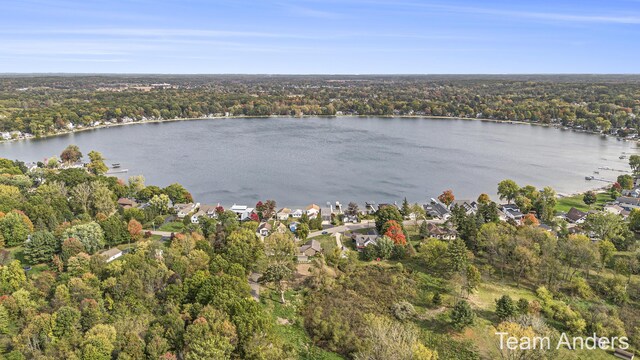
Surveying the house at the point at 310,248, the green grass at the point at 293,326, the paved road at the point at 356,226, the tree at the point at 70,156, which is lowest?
the green grass at the point at 293,326

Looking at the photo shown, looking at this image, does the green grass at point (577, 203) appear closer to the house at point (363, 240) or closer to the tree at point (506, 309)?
the house at point (363, 240)

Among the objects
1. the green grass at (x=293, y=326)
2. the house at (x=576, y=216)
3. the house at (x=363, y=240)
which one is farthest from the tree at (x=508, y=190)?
the green grass at (x=293, y=326)

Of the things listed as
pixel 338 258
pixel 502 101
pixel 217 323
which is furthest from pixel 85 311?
pixel 502 101

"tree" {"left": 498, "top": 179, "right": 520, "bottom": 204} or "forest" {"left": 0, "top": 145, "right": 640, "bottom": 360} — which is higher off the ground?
"tree" {"left": 498, "top": 179, "right": 520, "bottom": 204}

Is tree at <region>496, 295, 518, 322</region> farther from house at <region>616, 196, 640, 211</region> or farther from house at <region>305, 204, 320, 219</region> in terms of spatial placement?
house at <region>616, 196, 640, 211</region>

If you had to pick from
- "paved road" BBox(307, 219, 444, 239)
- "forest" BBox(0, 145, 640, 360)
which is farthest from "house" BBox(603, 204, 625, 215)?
"paved road" BBox(307, 219, 444, 239)
